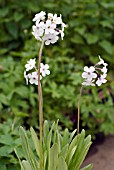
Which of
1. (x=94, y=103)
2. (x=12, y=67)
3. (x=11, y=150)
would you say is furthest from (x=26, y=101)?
(x=11, y=150)

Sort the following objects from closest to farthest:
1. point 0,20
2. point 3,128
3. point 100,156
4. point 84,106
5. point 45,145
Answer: point 45,145, point 3,128, point 84,106, point 100,156, point 0,20

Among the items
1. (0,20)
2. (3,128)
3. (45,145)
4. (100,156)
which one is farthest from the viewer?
(0,20)

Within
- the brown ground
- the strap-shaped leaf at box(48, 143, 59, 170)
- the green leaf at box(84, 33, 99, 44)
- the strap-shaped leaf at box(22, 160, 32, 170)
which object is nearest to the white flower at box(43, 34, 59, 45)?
the strap-shaped leaf at box(48, 143, 59, 170)

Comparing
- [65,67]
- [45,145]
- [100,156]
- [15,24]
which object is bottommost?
[100,156]

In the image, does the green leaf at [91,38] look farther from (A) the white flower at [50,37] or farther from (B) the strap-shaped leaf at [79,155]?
(A) the white flower at [50,37]

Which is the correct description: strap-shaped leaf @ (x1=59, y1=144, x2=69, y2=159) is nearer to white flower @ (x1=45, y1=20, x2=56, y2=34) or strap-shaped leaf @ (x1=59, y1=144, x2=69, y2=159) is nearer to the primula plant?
the primula plant

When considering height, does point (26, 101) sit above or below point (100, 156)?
above

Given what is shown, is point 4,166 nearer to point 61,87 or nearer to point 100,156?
point 61,87
